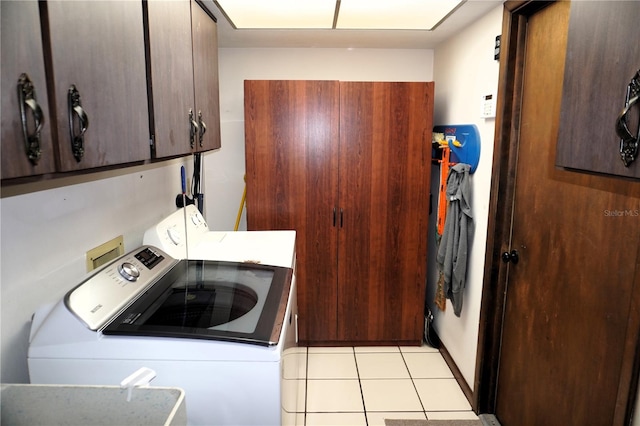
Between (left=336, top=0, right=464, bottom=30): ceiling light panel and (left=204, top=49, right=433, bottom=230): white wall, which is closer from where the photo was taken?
(left=336, top=0, right=464, bottom=30): ceiling light panel

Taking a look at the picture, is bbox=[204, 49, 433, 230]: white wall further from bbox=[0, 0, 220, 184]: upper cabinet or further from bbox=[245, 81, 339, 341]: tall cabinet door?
bbox=[0, 0, 220, 184]: upper cabinet

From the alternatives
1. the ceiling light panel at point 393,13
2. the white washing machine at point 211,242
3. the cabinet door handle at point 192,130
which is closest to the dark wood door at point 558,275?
the ceiling light panel at point 393,13

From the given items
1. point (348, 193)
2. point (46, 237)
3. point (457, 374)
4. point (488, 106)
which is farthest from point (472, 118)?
point (46, 237)

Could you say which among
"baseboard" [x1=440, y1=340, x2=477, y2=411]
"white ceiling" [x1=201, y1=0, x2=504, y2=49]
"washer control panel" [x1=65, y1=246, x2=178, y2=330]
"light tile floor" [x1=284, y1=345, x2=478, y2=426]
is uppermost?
"white ceiling" [x1=201, y1=0, x2=504, y2=49]

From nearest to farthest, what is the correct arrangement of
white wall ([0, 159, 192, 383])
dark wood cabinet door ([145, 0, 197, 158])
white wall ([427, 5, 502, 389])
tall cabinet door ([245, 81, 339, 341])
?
white wall ([0, 159, 192, 383])
dark wood cabinet door ([145, 0, 197, 158])
white wall ([427, 5, 502, 389])
tall cabinet door ([245, 81, 339, 341])

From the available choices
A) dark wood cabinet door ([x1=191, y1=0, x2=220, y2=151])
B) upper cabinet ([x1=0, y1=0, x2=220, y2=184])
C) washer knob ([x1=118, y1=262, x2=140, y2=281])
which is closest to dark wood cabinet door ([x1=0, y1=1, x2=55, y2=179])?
upper cabinet ([x1=0, y1=0, x2=220, y2=184])

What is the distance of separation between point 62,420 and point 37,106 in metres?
0.72

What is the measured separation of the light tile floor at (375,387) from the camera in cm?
225

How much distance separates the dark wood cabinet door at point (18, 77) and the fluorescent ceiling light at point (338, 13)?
142cm

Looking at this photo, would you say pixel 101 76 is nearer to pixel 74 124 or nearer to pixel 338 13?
pixel 74 124

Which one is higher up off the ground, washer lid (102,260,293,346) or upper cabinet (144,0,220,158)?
upper cabinet (144,0,220,158)

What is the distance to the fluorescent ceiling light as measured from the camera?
78.7 inches

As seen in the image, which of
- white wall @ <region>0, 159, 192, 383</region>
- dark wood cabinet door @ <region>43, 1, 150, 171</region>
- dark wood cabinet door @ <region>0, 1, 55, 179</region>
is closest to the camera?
dark wood cabinet door @ <region>0, 1, 55, 179</region>

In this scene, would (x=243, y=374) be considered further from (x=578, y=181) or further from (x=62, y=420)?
(x=578, y=181)
